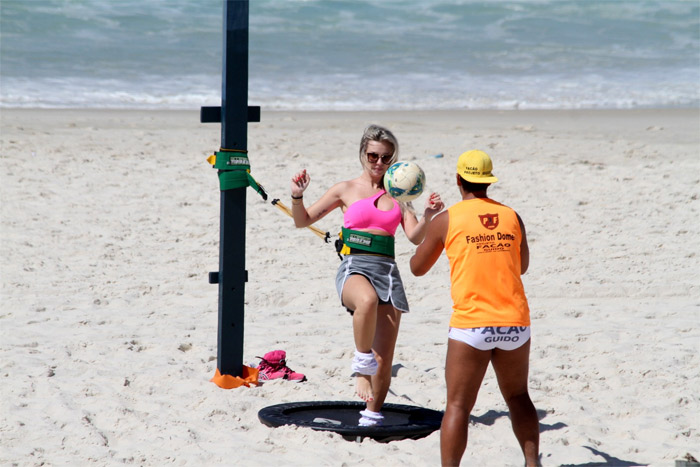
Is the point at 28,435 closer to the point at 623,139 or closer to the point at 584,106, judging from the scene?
the point at 623,139

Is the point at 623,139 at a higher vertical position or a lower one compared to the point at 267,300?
higher

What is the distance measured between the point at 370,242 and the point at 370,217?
0.44ft

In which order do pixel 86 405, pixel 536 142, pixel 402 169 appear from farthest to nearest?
pixel 536 142, pixel 86 405, pixel 402 169

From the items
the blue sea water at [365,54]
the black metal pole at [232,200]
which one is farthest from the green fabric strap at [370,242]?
the blue sea water at [365,54]

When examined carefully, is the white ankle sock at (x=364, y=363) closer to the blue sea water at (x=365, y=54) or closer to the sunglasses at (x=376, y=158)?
the sunglasses at (x=376, y=158)

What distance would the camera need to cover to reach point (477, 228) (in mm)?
3693

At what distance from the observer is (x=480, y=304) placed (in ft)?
12.0

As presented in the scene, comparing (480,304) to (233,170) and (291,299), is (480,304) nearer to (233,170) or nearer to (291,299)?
(233,170)

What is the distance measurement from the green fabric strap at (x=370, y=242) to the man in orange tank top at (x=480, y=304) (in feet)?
2.68

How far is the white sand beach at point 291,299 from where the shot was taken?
14.9 ft

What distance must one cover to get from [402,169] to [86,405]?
7.12 ft

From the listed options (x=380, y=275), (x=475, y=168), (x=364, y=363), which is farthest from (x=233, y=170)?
(x=475, y=168)

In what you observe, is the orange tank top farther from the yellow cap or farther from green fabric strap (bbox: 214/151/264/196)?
green fabric strap (bbox: 214/151/264/196)

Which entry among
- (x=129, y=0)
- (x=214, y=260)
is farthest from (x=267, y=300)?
(x=129, y=0)
